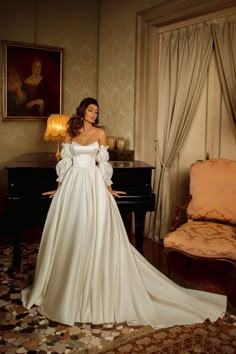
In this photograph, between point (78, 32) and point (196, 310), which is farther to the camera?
point (78, 32)

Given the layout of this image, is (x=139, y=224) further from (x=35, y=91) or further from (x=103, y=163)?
(x=35, y=91)

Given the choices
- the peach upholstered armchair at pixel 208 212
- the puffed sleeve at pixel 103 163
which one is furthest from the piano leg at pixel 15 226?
the peach upholstered armchair at pixel 208 212

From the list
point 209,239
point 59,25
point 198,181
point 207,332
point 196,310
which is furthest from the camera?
point 59,25

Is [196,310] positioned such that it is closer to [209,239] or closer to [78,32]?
[209,239]

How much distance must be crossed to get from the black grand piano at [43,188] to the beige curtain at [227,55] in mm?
1093

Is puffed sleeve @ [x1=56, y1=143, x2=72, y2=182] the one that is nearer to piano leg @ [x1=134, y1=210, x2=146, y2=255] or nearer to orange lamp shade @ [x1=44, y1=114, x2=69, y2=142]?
piano leg @ [x1=134, y1=210, x2=146, y2=255]

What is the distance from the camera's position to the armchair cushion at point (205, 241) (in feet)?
11.5

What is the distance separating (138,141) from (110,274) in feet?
8.33

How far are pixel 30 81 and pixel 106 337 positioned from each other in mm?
3640

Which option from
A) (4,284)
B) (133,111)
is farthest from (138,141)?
(4,284)

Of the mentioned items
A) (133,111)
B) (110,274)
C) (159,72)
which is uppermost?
(159,72)

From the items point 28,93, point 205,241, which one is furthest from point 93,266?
point 28,93

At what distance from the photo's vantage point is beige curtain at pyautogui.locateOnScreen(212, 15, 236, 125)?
14.2 ft

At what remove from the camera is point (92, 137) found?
3.41 m
